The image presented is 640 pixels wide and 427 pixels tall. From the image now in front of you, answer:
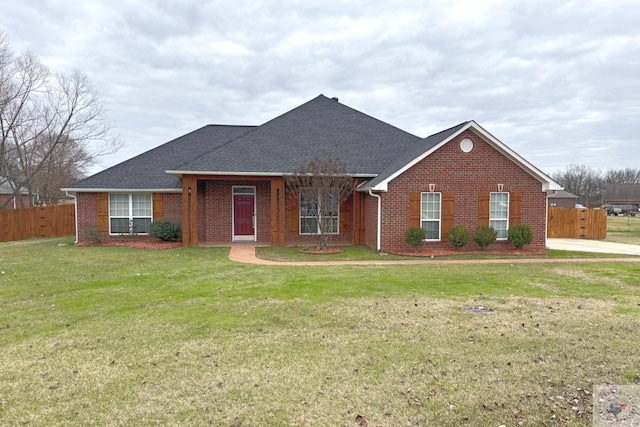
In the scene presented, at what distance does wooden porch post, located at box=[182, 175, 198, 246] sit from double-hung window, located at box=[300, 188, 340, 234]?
13.0 ft

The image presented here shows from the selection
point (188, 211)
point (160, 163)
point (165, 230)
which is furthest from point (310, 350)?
point (160, 163)

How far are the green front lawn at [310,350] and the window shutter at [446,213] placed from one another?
5.53 meters

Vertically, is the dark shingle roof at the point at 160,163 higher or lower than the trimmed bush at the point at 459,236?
higher

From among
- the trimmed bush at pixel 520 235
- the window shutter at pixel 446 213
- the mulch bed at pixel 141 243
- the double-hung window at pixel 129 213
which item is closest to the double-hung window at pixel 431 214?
the window shutter at pixel 446 213

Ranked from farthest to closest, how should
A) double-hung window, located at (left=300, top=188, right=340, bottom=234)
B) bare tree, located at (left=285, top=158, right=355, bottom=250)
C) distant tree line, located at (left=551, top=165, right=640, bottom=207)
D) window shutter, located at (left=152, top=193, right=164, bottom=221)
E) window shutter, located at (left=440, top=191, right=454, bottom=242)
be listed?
distant tree line, located at (left=551, top=165, right=640, bottom=207) → window shutter, located at (left=152, top=193, right=164, bottom=221) → double-hung window, located at (left=300, top=188, right=340, bottom=234) → window shutter, located at (left=440, top=191, right=454, bottom=242) → bare tree, located at (left=285, top=158, right=355, bottom=250)

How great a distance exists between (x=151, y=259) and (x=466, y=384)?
1078 cm

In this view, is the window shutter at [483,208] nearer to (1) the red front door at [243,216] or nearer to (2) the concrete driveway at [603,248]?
(2) the concrete driveway at [603,248]

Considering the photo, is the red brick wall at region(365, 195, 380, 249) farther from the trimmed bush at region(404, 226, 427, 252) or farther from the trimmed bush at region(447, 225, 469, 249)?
the trimmed bush at region(447, 225, 469, 249)

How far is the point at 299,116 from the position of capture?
19.8 meters

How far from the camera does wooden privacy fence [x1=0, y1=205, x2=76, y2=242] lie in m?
20.8

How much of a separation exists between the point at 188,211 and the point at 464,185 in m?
10.1

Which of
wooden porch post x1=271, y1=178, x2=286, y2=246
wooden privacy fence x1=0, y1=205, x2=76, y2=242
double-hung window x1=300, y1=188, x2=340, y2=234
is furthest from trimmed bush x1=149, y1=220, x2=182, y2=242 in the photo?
wooden privacy fence x1=0, y1=205, x2=76, y2=242

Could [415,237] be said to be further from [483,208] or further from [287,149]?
[287,149]

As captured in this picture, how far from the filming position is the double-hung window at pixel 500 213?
1523 cm
